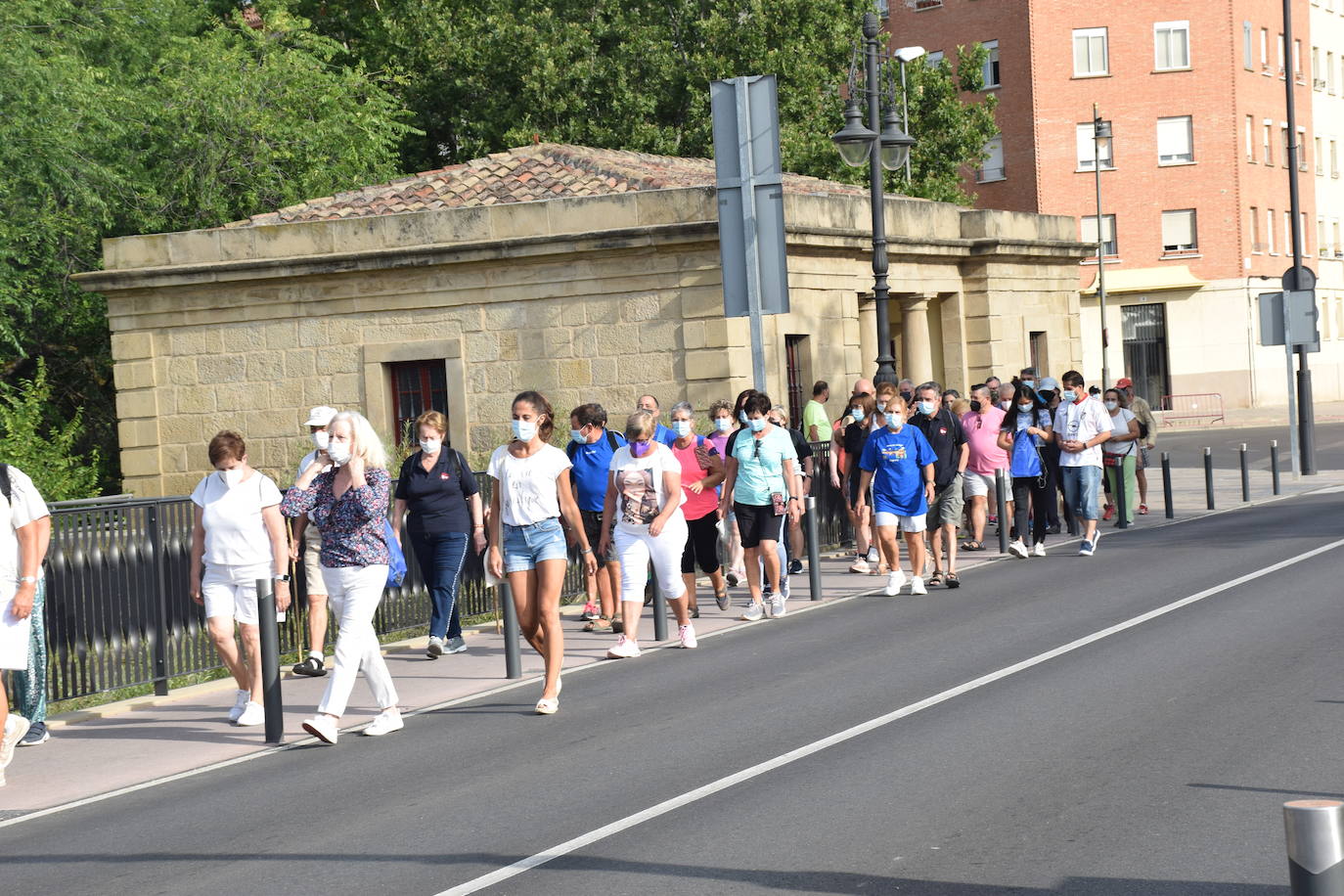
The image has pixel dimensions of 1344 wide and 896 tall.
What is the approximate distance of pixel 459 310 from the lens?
2384cm

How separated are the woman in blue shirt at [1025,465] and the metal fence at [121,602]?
357 inches

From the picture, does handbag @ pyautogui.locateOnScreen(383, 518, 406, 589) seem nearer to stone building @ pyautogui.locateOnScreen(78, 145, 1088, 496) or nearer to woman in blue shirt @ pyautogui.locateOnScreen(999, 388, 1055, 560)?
woman in blue shirt @ pyautogui.locateOnScreen(999, 388, 1055, 560)

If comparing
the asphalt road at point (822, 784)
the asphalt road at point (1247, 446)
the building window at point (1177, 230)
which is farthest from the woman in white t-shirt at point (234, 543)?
the building window at point (1177, 230)

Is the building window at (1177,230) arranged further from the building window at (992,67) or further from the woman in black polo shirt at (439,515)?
the woman in black polo shirt at (439,515)

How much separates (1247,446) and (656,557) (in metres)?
32.0

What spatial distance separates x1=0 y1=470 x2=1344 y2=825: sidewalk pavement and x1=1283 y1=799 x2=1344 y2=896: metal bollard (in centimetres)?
655

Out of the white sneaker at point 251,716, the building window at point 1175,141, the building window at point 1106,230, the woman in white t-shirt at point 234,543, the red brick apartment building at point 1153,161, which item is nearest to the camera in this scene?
the woman in white t-shirt at point 234,543

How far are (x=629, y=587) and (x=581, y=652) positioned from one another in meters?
1.05

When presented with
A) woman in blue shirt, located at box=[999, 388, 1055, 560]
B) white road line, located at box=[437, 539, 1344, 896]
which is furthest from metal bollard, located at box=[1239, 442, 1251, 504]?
white road line, located at box=[437, 539, 1344, 896]

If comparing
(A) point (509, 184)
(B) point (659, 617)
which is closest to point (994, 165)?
(A) point (509, 184)

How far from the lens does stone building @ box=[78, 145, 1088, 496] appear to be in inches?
896

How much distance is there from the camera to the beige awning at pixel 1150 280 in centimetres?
5938

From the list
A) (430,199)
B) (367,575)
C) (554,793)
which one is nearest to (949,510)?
(367,575)

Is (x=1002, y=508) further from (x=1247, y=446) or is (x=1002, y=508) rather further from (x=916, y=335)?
(x=1247, y=446)
